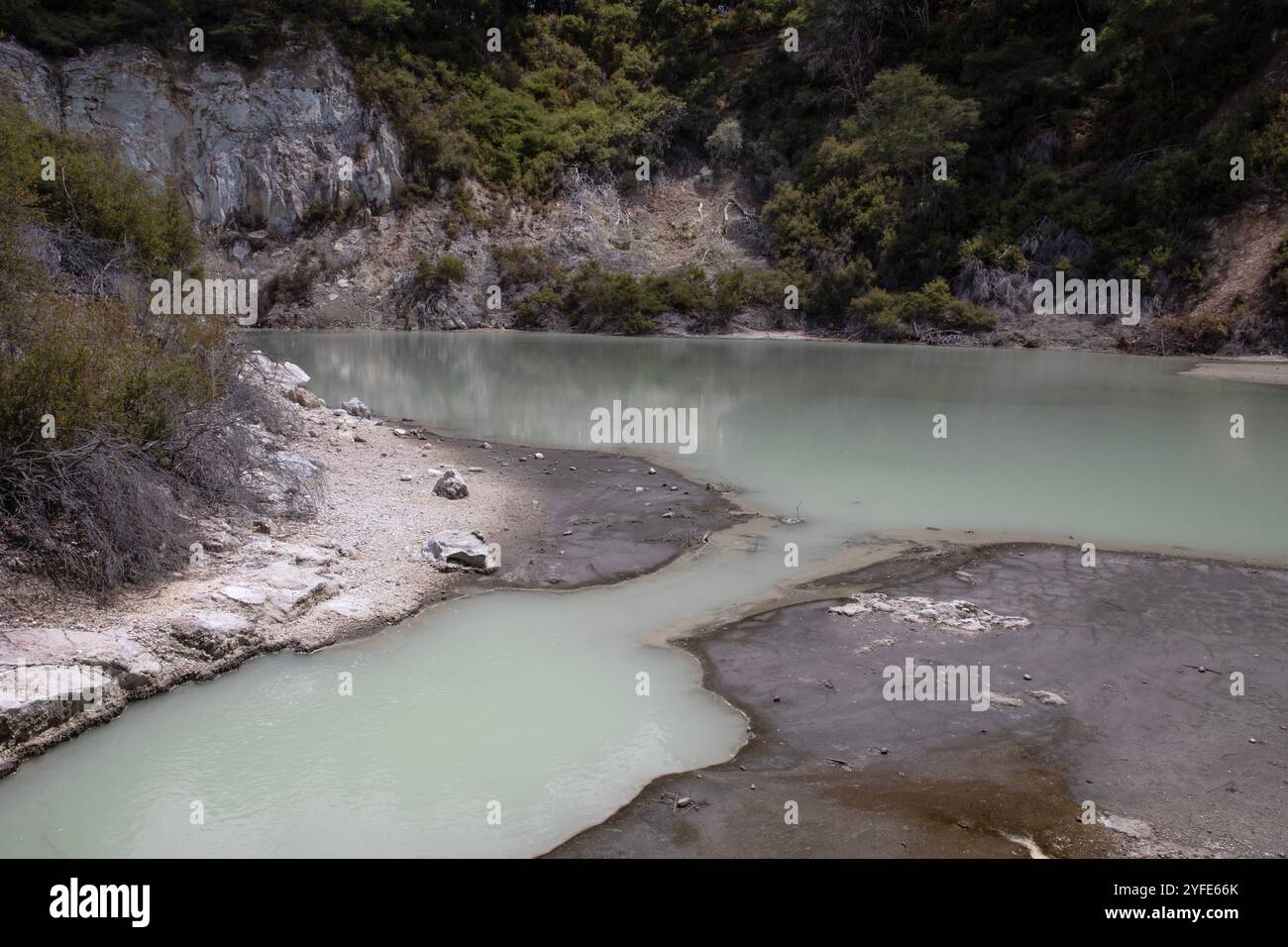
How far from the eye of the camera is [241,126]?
40.1 metres

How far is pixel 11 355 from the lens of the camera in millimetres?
7234

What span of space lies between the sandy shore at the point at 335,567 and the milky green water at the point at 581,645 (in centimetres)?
26

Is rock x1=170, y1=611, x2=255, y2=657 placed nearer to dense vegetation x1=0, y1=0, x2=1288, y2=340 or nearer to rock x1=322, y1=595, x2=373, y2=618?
rock x1=322, y1=595, x2=373, y2=618

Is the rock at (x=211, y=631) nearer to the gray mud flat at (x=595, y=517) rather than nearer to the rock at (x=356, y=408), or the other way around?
the gray mud flat at (x=595, y=517)

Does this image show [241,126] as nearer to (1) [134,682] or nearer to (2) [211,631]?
(2) [211,631]

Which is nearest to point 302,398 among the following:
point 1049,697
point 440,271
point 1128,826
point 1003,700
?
point 1003,700

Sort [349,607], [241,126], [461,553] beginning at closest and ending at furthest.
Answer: [349,607] < [461,553] < [241,126]

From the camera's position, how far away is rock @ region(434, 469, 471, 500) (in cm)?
1055

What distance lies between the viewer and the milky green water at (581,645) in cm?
482

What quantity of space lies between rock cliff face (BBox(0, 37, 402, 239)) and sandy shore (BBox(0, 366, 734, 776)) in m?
31.8

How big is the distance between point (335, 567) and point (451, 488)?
275 cm

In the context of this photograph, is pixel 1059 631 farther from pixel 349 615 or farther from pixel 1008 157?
pixel 1008 157

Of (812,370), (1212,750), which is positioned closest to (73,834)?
(1212,750)

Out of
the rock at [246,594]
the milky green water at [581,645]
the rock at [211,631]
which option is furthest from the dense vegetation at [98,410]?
the milky green water at [581,645]
